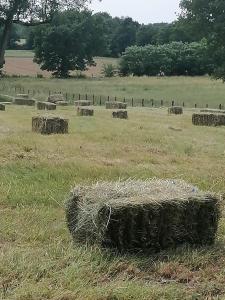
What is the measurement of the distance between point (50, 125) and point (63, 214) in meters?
8.81

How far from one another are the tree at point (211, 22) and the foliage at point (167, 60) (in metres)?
39.7

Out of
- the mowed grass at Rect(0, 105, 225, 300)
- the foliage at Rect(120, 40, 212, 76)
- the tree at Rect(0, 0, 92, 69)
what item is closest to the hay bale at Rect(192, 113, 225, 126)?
the mowed grass at Rect(0, 105, 225, 300)

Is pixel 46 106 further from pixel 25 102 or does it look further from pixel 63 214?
pixel 63 214

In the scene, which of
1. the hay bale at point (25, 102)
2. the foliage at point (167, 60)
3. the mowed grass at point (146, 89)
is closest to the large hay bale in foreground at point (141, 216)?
the hay bale at point (25, 102)

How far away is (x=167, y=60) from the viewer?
88562mm

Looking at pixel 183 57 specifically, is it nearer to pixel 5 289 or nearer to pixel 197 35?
pixel 197 35

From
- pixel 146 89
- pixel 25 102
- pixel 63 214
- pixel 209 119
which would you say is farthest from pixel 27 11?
pixel 63 214

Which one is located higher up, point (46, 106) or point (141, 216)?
point (141, 216)

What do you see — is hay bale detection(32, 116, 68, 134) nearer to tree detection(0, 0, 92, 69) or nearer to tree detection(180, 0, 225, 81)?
tree detection(180, 0, 225, 81)

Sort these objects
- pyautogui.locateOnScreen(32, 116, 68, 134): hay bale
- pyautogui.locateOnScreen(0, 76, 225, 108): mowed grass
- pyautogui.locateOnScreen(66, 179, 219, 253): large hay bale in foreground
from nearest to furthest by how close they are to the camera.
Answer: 1. pyautogui.locateOnScreen(66, 179, 219, 253): large hay bale in foreground
2. pyautogui.locateOnScreen(32, 116, 68, 134): hay bale
3. pyautogui.locateOnScreen(0, 76, 225, 108): mowed grass

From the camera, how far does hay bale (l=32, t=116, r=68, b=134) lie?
17.5 m

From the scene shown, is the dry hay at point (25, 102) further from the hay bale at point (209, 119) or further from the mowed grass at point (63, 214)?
the mowed grass at point (63, 214)

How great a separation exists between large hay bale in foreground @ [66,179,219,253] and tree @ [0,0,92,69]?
5219 centimetres

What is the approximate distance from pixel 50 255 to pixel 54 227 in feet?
4.90
